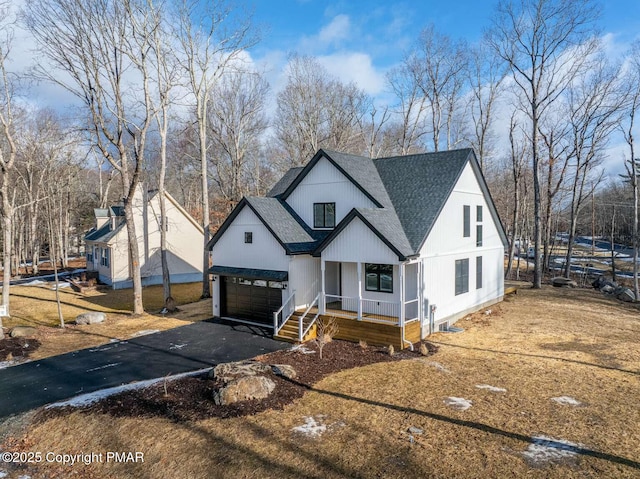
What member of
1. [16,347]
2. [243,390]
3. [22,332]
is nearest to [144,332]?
[16,347]

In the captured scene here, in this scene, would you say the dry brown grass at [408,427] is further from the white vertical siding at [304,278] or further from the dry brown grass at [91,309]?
the dry brown grass at [91,309]

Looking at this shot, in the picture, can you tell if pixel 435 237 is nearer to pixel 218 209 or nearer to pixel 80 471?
pixel 80 471

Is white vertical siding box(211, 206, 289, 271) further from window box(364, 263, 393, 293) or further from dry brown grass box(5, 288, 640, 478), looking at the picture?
dry brown grass box(5, 288, 640, 478)

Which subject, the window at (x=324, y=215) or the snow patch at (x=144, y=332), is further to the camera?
the window at (x=324, y=215)

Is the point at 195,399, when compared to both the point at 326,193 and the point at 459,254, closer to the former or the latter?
the point at 326,193

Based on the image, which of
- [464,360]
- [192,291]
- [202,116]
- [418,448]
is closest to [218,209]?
[192,291]

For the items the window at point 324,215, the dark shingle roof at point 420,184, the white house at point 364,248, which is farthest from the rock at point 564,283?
the window at point 324,215
